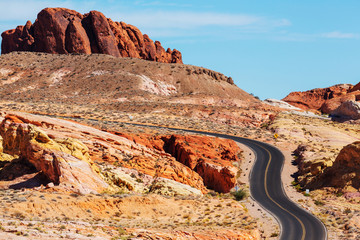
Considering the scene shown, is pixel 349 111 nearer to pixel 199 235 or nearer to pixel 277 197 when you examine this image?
pixel 277 197

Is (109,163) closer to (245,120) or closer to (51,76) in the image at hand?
(245,120)

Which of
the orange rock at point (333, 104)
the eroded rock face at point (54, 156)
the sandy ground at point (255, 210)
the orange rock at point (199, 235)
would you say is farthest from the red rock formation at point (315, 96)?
the orange rock at point (199, 235)

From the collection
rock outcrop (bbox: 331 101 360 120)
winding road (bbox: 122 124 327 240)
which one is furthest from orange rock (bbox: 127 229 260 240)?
rock outcrop (bbox: 331 101 360 120)

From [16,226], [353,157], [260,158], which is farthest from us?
[260,158]

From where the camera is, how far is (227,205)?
116ft

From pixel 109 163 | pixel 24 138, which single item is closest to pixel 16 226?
pixel 24 138

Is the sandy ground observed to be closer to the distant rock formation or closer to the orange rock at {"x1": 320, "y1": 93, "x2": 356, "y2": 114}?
the orange rock at {"x1": 320, "y1": 93, "x2": 356, "y2": 114}

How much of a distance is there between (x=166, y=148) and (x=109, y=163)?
14228 millimetres

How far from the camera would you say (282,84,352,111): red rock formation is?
159 m

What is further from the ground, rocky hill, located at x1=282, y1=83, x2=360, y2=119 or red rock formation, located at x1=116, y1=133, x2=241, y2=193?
rocky hill, located at x1=282, y1=83, x2=360, y2=119

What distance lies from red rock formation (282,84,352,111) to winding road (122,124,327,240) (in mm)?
99010

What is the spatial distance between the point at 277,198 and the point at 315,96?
421ft

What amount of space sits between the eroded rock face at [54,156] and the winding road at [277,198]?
15.3m

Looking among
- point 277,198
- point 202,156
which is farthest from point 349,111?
point 277,198
